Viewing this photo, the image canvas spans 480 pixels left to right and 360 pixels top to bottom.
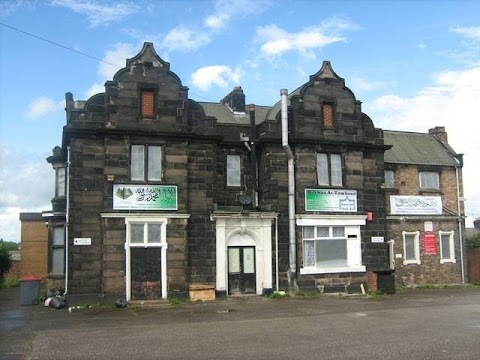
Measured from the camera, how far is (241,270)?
24.2 meters

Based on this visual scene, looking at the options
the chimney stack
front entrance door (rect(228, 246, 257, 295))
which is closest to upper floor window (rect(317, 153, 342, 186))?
front entrance door (rect(228, 246, 257, 295))

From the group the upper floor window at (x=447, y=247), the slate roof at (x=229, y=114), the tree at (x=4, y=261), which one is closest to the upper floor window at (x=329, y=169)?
the slate roof at (x=229, y=114)

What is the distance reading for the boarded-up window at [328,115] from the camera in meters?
26.3

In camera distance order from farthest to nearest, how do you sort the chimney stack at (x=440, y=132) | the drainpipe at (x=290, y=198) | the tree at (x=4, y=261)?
the chimney stack at (x=440, y=132) < the tree at (x=4, y=261) < the drainpipe at (x=290, y=198)

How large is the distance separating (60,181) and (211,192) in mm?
7646

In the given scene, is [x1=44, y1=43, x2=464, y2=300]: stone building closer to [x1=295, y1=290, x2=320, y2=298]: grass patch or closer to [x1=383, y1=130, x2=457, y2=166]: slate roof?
[x1=295, y1=290, x2=320, y2=298]: grass patch

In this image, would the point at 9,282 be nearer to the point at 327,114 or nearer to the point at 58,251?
Result: the point at 58,251

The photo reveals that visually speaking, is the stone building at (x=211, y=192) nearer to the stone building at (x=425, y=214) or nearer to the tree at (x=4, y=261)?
the stone building at (x=425, y=214)

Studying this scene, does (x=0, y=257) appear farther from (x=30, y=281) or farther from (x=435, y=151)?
(x=435, y=151)

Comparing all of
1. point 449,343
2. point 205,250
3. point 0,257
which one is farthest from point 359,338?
point 0,257

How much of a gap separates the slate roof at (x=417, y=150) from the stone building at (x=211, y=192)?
435 cm

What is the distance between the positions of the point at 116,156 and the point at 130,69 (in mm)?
3688

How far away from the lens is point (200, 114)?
24.1 metres

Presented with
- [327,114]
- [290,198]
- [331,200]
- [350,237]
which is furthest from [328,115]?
[350,237]
